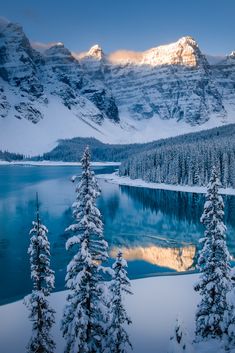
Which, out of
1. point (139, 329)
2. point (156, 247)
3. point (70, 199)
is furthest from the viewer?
point (70, 199)

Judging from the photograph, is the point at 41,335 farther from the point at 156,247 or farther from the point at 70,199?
the point at 70,199

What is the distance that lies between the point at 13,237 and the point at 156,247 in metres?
21.5

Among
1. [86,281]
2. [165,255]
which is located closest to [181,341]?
[86,281]

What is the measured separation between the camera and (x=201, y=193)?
11162cm

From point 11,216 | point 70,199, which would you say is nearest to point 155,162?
point 70,199

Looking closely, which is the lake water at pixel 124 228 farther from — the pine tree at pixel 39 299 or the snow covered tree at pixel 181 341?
the snow covered tree at pixel 181 341

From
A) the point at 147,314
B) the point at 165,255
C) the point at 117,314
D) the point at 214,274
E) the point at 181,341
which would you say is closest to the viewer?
the point at 181,341

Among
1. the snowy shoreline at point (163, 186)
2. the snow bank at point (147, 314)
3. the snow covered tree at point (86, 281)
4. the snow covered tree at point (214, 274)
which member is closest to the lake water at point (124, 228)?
the snowy shoreline at point (163, 186)

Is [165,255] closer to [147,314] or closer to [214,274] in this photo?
[147,314]

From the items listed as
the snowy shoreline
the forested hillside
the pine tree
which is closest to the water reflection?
the pine tree

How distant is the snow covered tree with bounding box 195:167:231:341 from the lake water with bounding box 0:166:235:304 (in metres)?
17.9

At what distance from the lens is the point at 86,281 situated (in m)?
20.5

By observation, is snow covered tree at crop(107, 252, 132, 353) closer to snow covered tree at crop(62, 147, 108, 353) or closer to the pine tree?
snow covered tree at crop(62, 147, 108, 353)

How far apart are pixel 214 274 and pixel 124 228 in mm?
45050
